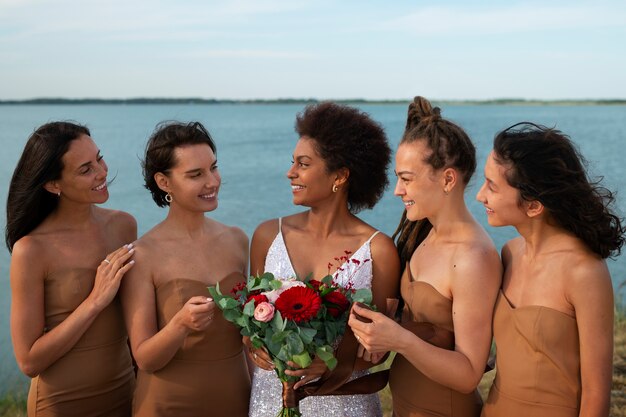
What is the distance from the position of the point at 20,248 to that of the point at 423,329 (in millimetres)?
2660

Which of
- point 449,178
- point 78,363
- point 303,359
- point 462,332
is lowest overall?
point 78,363

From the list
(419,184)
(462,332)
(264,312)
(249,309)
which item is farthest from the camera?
(419,184)

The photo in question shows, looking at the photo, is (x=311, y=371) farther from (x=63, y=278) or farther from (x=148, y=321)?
(x=63, y=278)

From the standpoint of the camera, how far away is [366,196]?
541cm

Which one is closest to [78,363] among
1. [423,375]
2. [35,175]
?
[35,175]

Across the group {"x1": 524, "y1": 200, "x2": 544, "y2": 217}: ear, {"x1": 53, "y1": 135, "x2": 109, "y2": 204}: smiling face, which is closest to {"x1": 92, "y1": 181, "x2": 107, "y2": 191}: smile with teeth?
{"x1": 53, "y1": 135, "x2": 109, "y2": 204}: smiling face

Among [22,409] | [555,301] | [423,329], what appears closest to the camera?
[555,301]

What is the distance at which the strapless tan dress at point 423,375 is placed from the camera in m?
4.45

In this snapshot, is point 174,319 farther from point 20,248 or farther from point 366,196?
point 366,196

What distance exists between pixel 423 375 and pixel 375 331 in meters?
0.67

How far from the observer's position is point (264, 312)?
4129 mm

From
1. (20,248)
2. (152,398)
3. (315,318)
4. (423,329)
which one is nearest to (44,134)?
(20,248)

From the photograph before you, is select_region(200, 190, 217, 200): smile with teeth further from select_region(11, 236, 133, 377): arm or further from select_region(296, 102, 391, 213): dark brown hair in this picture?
select_region(296, 102, 391, 213): dark brown hair

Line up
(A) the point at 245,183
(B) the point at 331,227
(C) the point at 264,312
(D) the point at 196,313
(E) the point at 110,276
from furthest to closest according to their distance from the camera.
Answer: (A) the point at 245,183
(B) the point at 331,227
(E) the point at 110,276
(D) the point at 196,313
(C) the point at 264,312
